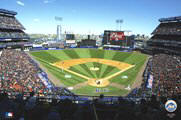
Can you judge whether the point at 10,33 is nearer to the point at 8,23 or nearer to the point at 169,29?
the point at 8,23

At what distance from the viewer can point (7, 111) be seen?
739 centimetres

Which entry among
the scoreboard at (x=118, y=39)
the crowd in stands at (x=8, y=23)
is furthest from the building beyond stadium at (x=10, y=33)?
the scoreboard at (x=118, y=39)

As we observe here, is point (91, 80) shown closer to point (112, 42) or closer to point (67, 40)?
point (112, 42)

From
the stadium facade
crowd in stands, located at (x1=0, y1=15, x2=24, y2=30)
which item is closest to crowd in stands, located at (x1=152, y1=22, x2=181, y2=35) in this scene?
the stadium facade

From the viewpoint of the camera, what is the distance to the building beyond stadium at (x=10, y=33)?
52.1 metres

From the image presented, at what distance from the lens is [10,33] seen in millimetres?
56156

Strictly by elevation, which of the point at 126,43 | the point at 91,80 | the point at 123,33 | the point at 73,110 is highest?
the point at 123,33

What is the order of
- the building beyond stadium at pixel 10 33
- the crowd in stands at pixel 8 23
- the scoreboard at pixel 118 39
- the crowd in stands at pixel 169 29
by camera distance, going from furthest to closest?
the scoreboard at pixel 118 39 < the crowd in stands at pixel 169 29 < the crowd in stands at pixel 8 23 < the building beyond stadium at pixel 10 33

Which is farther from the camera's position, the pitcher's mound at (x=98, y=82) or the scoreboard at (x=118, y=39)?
the scoreboard at (x=118, y=39)

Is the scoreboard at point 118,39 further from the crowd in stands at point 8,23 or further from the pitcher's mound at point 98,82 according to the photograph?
the crowd in stands at point 8,23

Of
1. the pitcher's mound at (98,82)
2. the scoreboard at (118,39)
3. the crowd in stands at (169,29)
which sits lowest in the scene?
the pitcher's mound at (98,82)

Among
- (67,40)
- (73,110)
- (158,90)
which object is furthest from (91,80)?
(67,40)

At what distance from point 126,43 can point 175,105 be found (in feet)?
224

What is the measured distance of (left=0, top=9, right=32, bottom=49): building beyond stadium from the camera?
5206cm
